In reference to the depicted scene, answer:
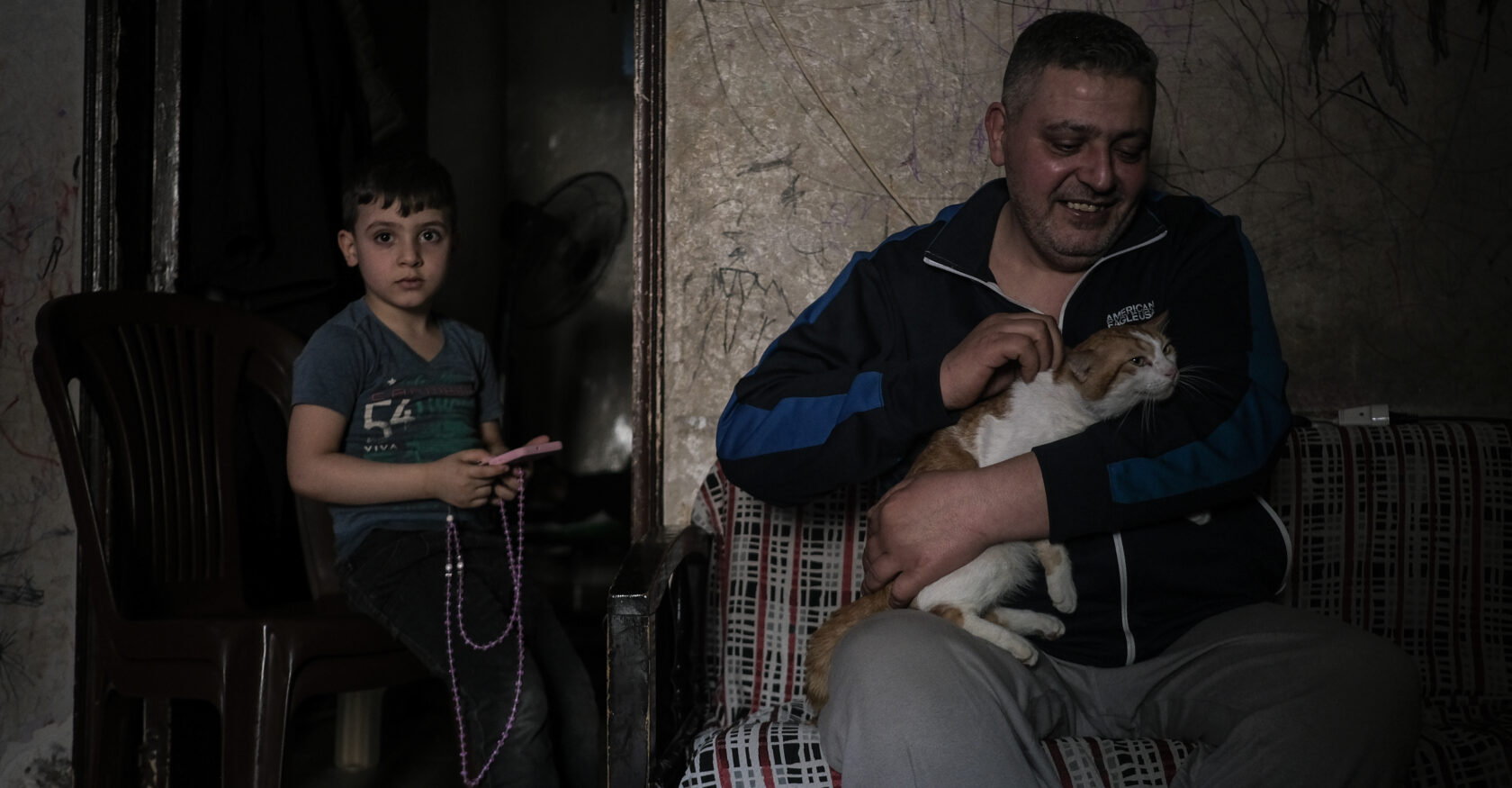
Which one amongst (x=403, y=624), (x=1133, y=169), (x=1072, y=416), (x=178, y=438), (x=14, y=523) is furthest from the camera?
(x=14, y=523)

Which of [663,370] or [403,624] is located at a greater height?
[663,370]

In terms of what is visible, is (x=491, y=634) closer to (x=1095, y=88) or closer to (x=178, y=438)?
(x=178, y=438)

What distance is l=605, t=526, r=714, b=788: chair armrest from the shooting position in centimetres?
154

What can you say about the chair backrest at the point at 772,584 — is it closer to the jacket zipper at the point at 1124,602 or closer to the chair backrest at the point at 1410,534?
the jacket zipper at the point at 1124,602

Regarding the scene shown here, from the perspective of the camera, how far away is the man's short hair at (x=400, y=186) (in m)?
2.12

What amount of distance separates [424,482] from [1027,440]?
1122mm

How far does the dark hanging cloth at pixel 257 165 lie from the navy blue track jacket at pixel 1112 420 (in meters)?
1.60

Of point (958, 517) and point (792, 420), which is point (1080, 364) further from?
point (792, 420)

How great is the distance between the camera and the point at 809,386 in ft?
5.59

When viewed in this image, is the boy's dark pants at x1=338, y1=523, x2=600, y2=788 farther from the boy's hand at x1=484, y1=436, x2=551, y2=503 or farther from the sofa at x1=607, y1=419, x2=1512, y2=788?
the sofa at x1=607, y1=419, x2=1512, y2=788

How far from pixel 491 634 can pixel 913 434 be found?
914mm

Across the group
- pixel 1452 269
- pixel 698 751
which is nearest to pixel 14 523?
pixel 698 751

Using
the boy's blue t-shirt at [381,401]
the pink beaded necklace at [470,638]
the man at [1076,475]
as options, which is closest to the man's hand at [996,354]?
the man at [1076,475]

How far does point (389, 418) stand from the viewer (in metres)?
2.08
